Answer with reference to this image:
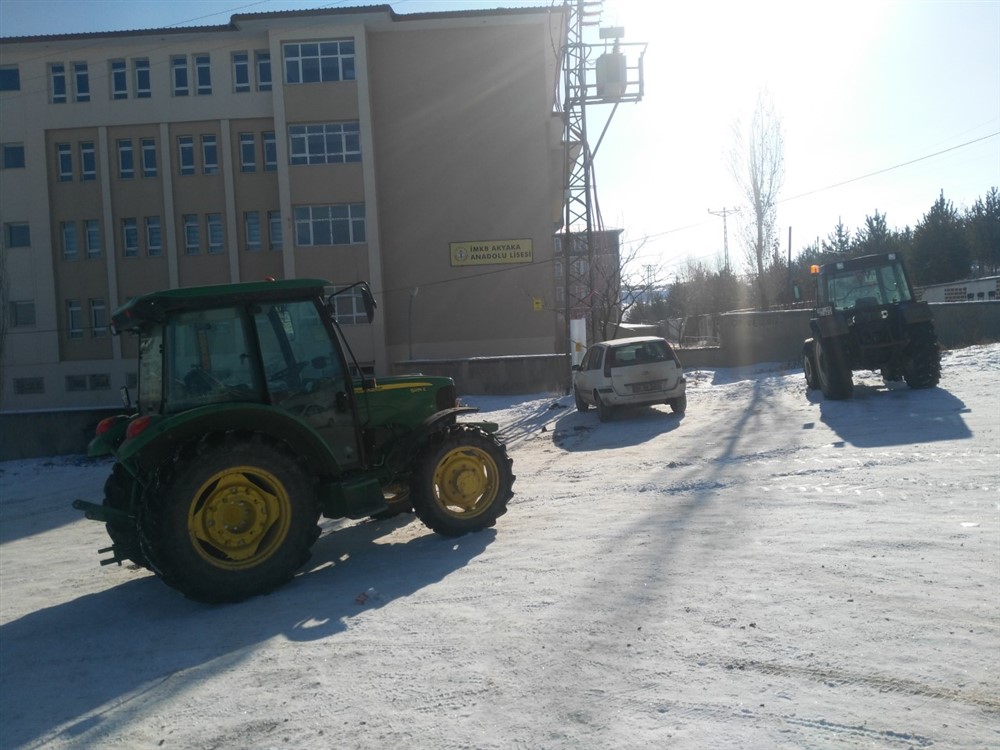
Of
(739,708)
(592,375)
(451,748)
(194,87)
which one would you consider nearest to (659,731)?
(739,708)

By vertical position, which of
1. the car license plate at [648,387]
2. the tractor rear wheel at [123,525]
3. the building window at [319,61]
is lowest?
the tractor rear wheel at [123,525]

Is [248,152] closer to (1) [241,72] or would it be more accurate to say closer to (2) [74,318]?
(1) [241,72]

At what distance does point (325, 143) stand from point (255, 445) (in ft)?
96.9

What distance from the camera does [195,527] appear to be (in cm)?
627

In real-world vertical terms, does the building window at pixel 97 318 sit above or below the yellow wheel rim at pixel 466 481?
above

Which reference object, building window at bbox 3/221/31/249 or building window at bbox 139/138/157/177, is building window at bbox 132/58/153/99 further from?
building window at bbox 3/221/31/249

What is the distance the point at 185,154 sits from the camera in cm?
3516

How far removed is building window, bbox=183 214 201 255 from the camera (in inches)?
1388

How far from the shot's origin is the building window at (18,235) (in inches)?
1399

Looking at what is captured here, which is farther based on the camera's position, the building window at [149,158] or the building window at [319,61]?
the building window at [149,158]

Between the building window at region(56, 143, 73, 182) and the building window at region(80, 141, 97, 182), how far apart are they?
1.49 feet

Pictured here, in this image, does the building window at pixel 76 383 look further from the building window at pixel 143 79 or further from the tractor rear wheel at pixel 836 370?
the tractor rear wheel at pixel 836 370

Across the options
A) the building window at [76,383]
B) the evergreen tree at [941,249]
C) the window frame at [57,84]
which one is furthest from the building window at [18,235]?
the evergreen tree at [941,249]

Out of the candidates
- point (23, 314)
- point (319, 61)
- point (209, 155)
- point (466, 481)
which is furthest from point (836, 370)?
point (23, 314)
